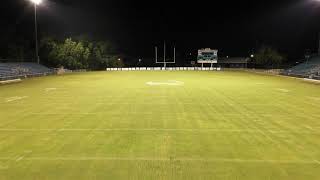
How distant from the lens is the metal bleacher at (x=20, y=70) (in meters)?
39.6

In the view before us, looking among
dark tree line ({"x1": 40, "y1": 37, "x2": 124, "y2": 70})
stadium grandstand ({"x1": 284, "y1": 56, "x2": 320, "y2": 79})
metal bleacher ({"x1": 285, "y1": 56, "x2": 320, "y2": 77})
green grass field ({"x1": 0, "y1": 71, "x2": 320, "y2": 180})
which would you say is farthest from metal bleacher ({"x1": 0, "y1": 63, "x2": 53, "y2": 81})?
metal bleacher ({"x1": 285, "y1": 56, "x2": 320, "y2": 77})

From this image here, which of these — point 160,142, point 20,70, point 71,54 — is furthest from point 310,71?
point 71,54

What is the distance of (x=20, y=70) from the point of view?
146ft

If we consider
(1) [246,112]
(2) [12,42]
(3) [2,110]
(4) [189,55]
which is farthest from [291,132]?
(4) [189,55]

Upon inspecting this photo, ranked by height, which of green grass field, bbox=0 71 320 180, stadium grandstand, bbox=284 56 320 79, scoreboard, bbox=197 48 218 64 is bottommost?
green grass field, bbox=0 71 320 180

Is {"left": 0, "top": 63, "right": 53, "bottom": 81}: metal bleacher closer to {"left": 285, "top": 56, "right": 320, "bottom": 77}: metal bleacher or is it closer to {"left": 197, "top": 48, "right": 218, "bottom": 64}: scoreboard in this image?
{"left": 197, "top": 48, "right": 218, "bottom": 64}: scoreboard

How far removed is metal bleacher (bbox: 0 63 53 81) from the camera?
3961cm

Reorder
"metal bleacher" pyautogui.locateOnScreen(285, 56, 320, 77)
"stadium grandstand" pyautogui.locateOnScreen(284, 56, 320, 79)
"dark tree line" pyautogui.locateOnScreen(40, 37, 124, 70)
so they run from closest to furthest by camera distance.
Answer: "stadium grandstand" pyautogui.locateOnScreen(284, 56, 320, 79) → "metal bleacher" pyautogui.locateOnScreen(285, 56, 320, 77) → "dark tree line" pyautogui.locateOnScreen(40, 37, 124, 70)

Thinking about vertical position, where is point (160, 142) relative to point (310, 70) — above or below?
below

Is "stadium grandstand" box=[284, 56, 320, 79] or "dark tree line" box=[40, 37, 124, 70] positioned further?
"dark tree line" box=[40, 37, 124, 70]

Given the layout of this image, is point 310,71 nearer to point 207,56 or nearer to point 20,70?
point 207,56

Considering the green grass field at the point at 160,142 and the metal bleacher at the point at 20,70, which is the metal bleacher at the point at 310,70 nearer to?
the green grass field at the point at 160,142

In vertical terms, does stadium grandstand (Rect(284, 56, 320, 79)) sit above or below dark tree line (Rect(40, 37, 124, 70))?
below

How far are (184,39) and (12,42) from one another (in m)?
73.0
